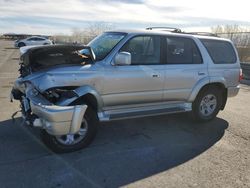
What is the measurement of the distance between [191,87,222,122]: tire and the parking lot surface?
19 cm

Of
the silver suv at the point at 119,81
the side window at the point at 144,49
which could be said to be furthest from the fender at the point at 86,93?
the side window at the point at 144,49

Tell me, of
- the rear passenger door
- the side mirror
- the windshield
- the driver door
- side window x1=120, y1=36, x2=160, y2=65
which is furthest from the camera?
the rear passenger door

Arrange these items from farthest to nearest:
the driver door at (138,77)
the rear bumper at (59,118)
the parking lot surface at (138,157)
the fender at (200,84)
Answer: the fender at (200,84) < the driver door at (138,77) < the rear bumper at (59,118) < the parking lot surface at (138,157)

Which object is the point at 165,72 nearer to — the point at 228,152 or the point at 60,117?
the point at 228,152

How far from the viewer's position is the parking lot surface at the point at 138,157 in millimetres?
4195

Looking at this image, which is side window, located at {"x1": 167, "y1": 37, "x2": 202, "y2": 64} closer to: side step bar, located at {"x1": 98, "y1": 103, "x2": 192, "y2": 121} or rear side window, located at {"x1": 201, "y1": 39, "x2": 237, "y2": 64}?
rear side window, located at {"x1": 201, "y1": 39, "x2": 237, "y2": 64}

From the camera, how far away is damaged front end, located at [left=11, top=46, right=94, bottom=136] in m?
4.60

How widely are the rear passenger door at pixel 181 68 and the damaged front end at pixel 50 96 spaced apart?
163 centimetres

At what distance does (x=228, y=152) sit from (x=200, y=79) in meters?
1.79

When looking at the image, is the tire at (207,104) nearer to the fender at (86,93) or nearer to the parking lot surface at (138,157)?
the parking lot surface at (138,157)

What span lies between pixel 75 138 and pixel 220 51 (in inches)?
151

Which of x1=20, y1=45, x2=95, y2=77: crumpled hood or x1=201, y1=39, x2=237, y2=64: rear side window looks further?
x1=201, y1=39, x2=237, y2=64: rear side window

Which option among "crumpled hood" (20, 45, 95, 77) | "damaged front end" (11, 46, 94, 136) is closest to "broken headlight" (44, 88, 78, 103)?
"damaged front end" (11, 46, 94, 136)

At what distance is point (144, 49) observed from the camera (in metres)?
5.98
